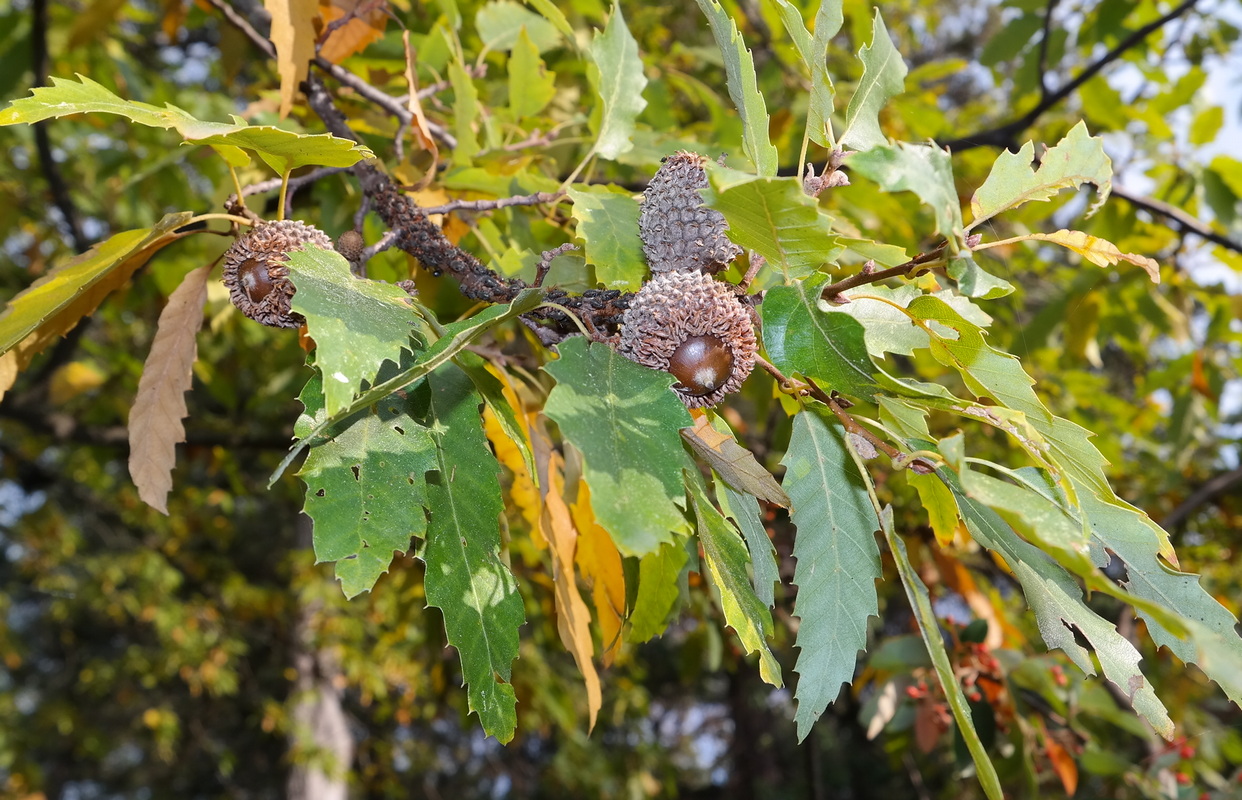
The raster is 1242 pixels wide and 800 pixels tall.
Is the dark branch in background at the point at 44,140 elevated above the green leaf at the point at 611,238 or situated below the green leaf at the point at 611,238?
below

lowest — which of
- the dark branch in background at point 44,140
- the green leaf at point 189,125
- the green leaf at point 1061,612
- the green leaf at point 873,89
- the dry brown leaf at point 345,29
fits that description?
the dark branch in background at point 44,140

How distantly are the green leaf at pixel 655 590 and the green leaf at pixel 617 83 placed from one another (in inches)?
21.3

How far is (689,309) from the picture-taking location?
747 mm

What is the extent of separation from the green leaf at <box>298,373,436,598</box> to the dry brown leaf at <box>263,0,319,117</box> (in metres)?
0.59

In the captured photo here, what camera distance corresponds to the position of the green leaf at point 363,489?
2.36 feet

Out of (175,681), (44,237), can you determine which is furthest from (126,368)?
(175,681)

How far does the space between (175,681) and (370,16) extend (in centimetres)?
1024

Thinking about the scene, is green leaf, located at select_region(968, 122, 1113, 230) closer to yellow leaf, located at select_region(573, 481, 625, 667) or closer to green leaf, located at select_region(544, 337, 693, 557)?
green leaf, located at select_region(544, 337, 693, 557)

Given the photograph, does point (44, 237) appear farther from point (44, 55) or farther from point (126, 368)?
point (44, 55)

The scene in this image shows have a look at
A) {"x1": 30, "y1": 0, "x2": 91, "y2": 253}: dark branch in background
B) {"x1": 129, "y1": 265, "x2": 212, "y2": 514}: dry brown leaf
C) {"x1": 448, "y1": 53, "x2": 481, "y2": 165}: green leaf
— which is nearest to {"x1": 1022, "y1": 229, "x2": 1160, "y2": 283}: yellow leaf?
{"x1": 448, "y1": 53, "x2": 481, "y2": 165}: green leaf

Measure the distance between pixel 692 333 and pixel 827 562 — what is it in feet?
0.80

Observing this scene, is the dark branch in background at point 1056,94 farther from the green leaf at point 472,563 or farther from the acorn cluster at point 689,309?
the green leaf at point 472,563

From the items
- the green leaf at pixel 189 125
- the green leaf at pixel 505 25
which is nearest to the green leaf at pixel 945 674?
the green leaf at pixel 189 125

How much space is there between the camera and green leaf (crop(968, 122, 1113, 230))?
2.43 feet
